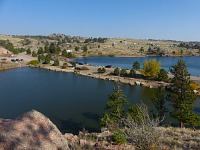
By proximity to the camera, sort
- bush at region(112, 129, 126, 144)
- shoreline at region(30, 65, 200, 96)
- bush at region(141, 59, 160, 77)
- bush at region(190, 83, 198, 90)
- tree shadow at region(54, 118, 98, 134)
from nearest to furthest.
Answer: bush at region(112, 129, 126, 144)
tree shadow at region(54, 118, 98, 134)
bush at region(190, 83, 198, 90)
shoreline at region(30, 65, 200, 96)
bush at region(141, 59, 160, 77)

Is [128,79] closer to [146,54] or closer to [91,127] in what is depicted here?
[91,127]

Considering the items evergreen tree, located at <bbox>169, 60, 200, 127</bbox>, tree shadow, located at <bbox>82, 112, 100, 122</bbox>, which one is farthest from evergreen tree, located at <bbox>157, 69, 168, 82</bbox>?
evergreen tree, located at <bbox>169, 60, 200, 127</bbox>

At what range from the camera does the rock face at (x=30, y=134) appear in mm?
9422

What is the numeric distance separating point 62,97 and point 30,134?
48463 millimetres

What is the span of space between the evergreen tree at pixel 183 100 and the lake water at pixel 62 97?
12182mm

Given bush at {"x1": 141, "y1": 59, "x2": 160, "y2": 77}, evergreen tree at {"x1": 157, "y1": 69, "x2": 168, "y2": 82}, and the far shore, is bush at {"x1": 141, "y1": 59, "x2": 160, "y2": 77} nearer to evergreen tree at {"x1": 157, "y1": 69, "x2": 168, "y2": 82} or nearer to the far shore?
the far shore

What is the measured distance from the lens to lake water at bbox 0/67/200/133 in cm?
4420

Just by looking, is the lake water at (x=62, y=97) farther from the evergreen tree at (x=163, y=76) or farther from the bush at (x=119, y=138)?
the bush at (x=119, y=138)

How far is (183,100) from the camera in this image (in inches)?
1452

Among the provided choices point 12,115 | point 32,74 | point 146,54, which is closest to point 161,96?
point 12,115

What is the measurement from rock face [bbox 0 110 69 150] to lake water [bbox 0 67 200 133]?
90.2 feet

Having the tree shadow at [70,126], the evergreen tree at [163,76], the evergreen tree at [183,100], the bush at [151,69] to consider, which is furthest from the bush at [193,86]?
the tree shadow at [70,126]

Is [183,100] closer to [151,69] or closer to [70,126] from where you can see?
[70,126]

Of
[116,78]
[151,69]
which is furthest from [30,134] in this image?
[151,69]
